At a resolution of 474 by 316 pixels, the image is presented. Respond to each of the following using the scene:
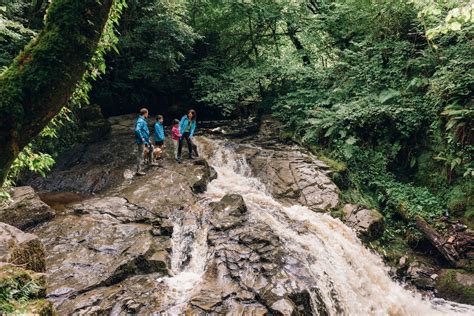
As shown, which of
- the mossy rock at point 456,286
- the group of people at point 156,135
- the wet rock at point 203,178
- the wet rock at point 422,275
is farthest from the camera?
the group of people at point 156,135

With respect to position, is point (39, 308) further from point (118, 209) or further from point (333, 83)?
point (333, 83)

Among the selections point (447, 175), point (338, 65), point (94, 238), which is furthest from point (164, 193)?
point (338, 65)

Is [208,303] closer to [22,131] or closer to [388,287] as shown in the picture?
[22,131]

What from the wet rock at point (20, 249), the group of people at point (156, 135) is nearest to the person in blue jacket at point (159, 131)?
the group of people at point (156, 135)

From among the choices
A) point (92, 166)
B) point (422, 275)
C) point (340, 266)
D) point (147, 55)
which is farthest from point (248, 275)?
point (147, 55)

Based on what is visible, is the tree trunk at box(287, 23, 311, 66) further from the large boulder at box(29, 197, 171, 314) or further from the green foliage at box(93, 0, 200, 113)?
the large boulder at box(29, 197, 171, 314)

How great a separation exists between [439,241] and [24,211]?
38.1 feet

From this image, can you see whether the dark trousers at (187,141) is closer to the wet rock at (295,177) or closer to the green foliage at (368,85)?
the wet rock at (295,177)

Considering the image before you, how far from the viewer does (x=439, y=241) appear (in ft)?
31.1

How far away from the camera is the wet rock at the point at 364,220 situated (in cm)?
988

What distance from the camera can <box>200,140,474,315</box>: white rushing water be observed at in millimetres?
7551

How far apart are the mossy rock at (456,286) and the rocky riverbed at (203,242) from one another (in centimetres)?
31

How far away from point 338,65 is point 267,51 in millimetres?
6089

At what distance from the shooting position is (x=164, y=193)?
408 inches
